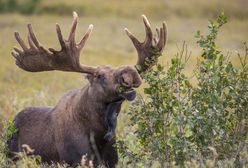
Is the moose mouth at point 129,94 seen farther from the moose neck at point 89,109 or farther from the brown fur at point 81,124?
the moose neck at point 89,109

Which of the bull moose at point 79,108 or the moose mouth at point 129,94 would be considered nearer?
the moose mouth at point 129,94

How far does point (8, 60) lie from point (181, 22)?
95.0 feet

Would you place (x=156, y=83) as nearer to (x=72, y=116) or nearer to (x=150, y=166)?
(x=150, y=166)

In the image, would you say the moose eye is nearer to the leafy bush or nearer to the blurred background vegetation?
the leafy bush

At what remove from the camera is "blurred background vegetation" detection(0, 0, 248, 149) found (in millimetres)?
25950

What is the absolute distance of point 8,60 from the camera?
27297 mm

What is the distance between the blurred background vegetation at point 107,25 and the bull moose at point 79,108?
452 inches

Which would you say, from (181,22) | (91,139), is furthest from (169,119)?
(181,22)

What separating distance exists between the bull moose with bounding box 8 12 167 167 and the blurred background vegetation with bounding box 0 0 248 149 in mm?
11486

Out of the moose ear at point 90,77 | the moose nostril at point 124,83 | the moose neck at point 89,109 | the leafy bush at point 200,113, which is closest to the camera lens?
the leafy bush at point 200,113

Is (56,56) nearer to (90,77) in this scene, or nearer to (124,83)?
(90,77)

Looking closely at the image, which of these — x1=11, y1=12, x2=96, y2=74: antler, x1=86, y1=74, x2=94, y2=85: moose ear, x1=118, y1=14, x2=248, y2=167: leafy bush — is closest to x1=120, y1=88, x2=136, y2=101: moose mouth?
x1=118, y1=14, x2=248, y2=167: leafy bush

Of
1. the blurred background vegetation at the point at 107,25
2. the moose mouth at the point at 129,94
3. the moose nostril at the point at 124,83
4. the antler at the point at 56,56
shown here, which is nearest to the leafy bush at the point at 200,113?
the moose mouth at the point at 129,94

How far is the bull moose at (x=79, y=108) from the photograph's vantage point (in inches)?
368
